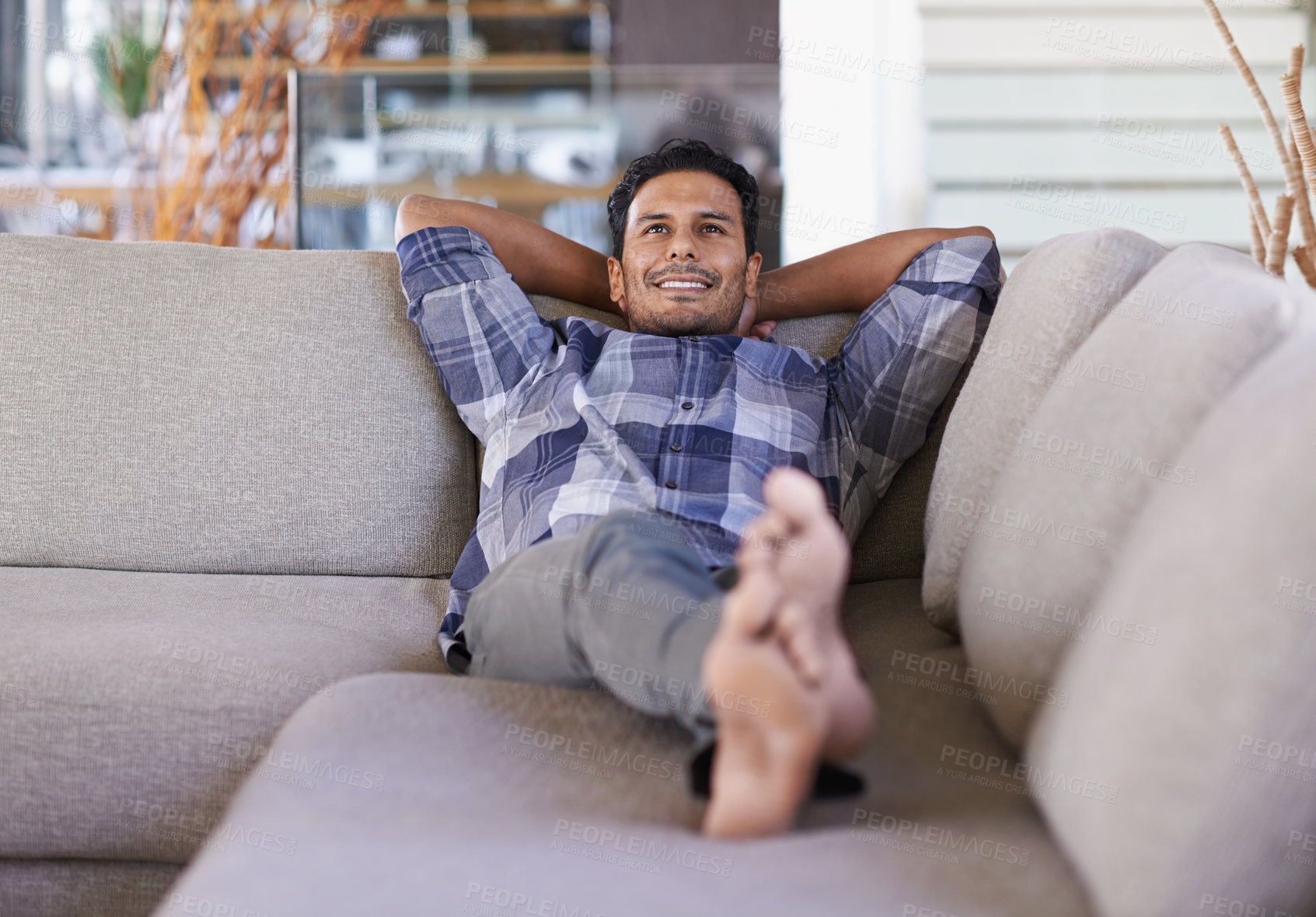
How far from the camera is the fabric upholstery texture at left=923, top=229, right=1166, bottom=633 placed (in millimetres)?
1141

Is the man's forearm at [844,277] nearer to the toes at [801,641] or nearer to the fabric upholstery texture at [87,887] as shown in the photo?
the toes at [801,641]

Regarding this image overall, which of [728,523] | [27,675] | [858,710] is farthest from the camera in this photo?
[728,523]

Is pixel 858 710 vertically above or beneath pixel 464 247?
beneath

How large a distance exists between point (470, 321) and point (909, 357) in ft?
1.91

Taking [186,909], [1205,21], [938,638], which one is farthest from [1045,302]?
[1205,21]

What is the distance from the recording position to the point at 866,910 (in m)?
0.71

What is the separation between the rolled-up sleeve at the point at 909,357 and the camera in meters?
1.41

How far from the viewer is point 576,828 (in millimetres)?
790

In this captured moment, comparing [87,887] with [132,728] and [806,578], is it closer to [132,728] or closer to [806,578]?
[132,728]

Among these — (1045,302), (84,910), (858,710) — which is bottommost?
(84,910)

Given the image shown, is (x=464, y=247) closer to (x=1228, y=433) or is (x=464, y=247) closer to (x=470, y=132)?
(x=1228, y=433)

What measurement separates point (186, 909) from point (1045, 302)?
3.20 ft

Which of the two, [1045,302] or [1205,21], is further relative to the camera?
[1205,21]

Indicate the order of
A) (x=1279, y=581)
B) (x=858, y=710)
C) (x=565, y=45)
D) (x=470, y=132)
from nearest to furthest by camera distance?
(x=1279, y=581) < (x=858, y=710) < (x=470, y=132) < (x=565, y=45)
